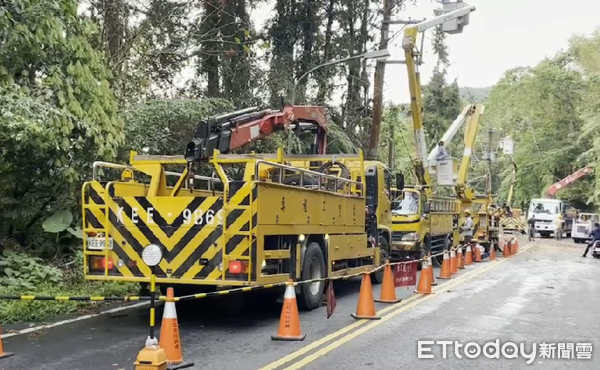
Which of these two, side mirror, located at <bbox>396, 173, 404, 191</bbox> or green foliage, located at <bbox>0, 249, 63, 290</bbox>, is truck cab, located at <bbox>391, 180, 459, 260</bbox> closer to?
side mirror, located at <bbox>396, 173, 404, 191</bbox>

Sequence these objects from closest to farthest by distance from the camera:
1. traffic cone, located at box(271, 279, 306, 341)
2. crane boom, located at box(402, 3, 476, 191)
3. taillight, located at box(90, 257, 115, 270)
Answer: traffic cone, located at box(271, 279, 306, 341) < taillight, located at box(90, 257, 115, 270) < crane boom, located at box(402, 3, 476, 191)

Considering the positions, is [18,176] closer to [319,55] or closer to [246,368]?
[246,368]

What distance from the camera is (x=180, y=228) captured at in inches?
343

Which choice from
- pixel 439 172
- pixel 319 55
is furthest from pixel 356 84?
pixel 439 172

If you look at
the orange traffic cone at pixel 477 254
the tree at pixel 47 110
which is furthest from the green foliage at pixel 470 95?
the tree at pixel 47 110

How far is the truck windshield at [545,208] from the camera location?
43250 millimetres

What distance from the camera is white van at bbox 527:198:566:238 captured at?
43.1 meters

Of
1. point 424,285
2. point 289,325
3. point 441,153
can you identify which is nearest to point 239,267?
point 289,325

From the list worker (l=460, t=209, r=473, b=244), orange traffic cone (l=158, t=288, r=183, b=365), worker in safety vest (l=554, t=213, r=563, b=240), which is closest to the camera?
orange traffic cone (l=158, t=288, r=183, b=365)

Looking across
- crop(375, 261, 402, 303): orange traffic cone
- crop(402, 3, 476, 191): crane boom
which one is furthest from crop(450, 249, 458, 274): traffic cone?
crop(375, 261, 402, 303): orange traffic cone

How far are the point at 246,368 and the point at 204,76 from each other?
16331 mm

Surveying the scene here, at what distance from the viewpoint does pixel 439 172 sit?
23.5 m

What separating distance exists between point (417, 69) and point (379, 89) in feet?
18.9

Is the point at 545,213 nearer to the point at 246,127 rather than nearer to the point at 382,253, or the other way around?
the point at 382,253
